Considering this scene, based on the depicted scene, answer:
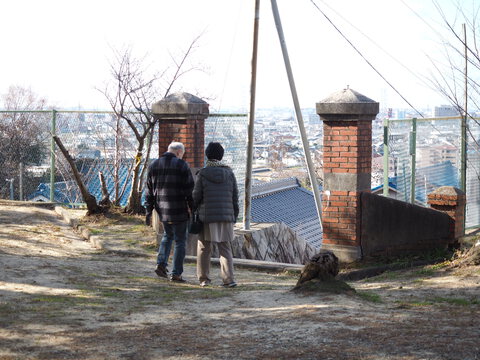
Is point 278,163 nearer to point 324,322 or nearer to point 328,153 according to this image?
point 328,153

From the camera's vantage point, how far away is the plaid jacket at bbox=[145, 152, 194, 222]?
835cm

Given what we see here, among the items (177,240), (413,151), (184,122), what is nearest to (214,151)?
(177,240)

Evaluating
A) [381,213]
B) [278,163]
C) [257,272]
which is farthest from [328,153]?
[278,163]

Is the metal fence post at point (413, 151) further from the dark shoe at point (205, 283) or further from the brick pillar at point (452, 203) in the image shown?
the dark shoe at point (205, 283)

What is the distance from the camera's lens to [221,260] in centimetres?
835

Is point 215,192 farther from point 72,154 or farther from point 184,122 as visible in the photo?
point 72,154

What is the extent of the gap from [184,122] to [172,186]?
273cm

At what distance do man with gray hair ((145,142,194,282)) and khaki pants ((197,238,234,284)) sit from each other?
278mm

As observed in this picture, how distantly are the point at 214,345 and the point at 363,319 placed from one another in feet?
4.44

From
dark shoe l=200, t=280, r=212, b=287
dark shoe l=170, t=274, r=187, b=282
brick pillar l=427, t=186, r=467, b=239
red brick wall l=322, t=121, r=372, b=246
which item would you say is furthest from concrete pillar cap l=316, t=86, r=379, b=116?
dark shoe l=170, t=274, r=187, b=282

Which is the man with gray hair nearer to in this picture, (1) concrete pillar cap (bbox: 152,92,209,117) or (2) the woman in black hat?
(2) the woman in black hat

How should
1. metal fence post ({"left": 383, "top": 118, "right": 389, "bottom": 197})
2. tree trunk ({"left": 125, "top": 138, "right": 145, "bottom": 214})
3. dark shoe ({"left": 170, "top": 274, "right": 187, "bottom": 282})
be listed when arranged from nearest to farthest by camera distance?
dark shoe ({"left": 170, "top": 274, "right": 187, "bottom": 282}), metal fence post ({"left": 383, "top": 118, "right": 389, "bottom": 197}), tree trunk ({"left": 125, "top": 138, "right": 145, "bottom": 214})

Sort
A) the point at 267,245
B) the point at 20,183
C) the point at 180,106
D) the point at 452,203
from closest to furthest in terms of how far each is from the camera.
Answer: the point at 452,203
the point at 180,106
the point at 267,245
the point at 20,183

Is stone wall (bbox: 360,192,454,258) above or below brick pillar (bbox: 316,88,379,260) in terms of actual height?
below
